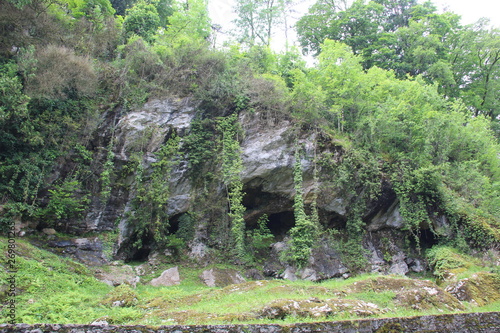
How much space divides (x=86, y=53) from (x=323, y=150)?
13.3 metres

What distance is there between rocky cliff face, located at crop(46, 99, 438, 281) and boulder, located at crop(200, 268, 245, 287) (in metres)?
1.17

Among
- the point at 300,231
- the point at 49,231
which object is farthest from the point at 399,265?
the point at 49,231

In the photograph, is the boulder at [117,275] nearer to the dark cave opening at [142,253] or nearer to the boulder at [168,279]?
the boulder at [168,279]

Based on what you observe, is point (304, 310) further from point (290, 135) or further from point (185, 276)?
point (290, 135)

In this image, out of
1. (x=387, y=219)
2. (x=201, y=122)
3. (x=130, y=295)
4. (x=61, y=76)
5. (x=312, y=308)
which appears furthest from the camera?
(x=201, y=122)

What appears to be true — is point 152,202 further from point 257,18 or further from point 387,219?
point 257,18

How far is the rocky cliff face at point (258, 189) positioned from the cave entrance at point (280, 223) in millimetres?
50

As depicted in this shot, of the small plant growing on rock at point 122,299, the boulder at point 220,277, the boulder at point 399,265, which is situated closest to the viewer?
the small plant growing on rock at point 122,299

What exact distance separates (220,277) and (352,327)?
8.46 m

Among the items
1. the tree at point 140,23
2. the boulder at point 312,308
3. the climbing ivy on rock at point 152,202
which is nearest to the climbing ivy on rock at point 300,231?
the climbing ivy on rock at point 152,202

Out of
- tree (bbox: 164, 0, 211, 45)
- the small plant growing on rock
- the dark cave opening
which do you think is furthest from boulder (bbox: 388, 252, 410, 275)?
tree (bbox: 164, 0, 211, 45)

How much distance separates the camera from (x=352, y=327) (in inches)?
175

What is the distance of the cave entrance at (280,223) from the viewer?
50.2 feet

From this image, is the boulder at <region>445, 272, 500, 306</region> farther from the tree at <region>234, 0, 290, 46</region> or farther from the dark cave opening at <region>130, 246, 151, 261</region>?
the tree at <region>234, 0, 290, 46</region>
